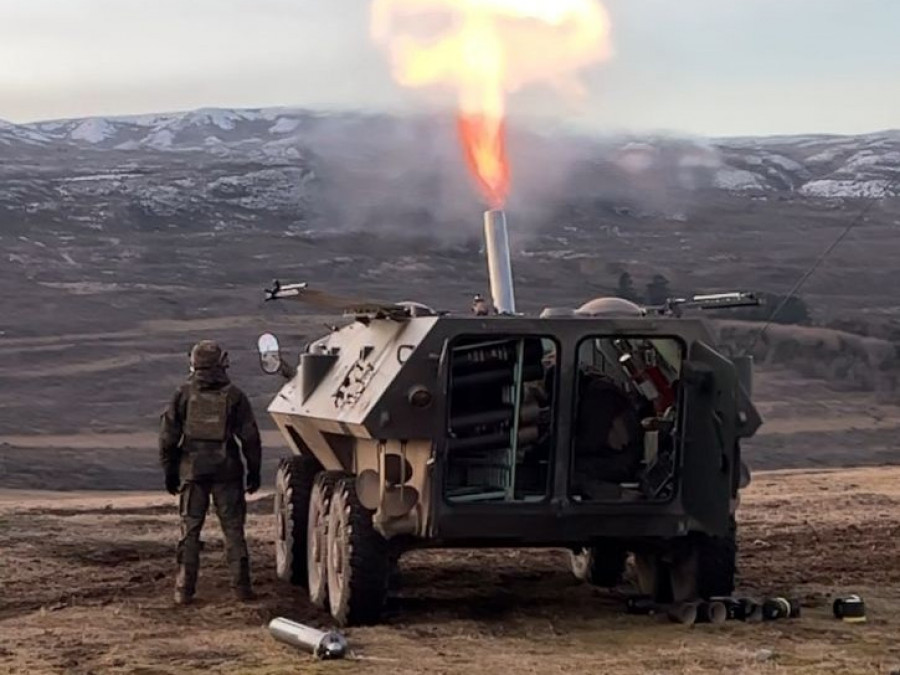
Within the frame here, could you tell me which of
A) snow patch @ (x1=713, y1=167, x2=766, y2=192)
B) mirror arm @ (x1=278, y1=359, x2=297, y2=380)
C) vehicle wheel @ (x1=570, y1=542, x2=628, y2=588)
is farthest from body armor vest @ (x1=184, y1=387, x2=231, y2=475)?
snow patch @ (x1=713, y1=167, x2=766, y2=192)

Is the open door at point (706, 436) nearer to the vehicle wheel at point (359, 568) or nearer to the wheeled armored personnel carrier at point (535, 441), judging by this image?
the wheeled armored personnel carrier at point (535, 441)

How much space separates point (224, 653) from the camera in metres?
9.94

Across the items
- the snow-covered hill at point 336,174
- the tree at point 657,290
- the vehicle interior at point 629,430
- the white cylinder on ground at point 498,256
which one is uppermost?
the snow-covered hill at point 336,174

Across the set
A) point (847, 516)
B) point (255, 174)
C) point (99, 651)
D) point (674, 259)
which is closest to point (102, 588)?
point (99, 651)

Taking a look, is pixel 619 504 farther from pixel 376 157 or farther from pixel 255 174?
pixel 255 174

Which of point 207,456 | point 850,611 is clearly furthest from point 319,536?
point 850,611

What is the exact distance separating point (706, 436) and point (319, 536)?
2713mm

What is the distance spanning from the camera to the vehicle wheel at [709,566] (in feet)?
37.0

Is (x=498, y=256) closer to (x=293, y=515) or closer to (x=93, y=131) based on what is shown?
(x=293, y=515)

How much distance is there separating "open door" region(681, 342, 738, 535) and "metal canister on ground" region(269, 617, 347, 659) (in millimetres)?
2261

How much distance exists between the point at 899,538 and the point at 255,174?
56.1 metres

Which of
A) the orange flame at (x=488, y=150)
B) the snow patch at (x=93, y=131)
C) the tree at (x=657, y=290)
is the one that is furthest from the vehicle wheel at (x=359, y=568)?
the snow patch at (x=93, y=131)

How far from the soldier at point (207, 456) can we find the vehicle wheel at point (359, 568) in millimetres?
1312

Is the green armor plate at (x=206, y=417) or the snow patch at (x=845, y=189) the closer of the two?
the green armor plate at (x=206, y=417)
